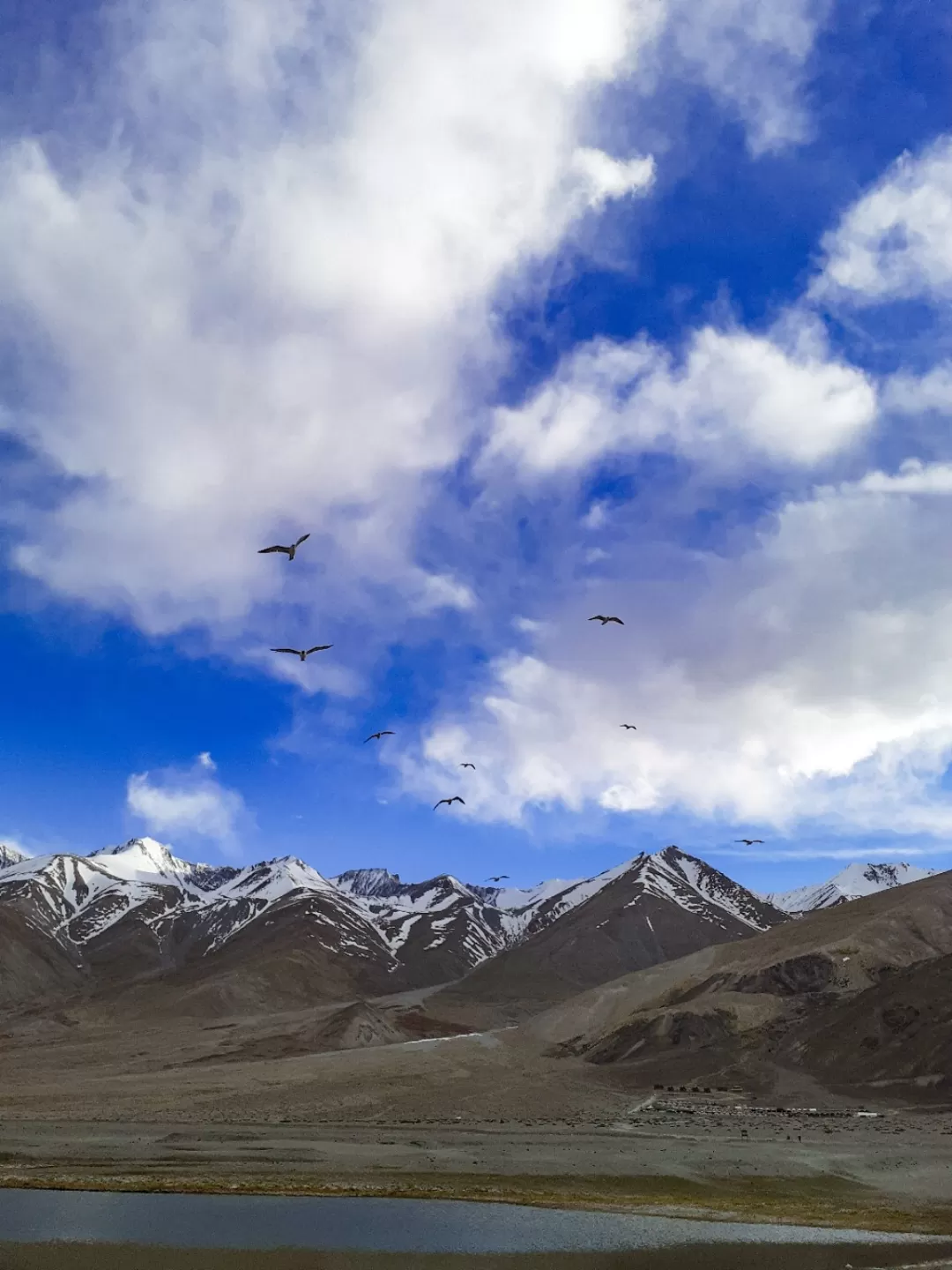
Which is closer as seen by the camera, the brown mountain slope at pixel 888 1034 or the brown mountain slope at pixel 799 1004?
the brown mountain slope at pixel 888 1034

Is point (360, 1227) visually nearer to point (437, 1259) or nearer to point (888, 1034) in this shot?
point (437, 1259)

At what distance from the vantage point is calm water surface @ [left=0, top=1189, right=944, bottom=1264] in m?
33.3

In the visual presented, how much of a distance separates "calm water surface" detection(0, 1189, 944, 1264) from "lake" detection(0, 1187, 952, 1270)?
0.06m

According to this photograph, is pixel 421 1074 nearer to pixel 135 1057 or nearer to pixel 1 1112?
pixel 1 1112

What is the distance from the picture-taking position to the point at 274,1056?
473ft

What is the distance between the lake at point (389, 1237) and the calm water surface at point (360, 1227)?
6 cm

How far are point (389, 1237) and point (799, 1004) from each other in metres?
105

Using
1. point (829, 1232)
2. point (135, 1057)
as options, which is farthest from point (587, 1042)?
point (829, 1232)

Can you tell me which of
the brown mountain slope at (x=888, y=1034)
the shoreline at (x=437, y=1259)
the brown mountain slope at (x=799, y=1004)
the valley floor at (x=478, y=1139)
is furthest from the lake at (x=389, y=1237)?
the brown mountain slope at (x=799, y=1004)

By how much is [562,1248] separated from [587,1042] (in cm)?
11173

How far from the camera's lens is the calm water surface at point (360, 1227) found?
33312 mm

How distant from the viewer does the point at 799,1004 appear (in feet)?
409

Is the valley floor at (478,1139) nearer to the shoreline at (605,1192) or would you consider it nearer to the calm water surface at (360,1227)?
the shoreline at (605,1192)

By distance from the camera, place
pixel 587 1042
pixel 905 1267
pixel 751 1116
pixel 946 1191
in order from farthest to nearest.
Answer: pixel 587 1042 → pixel 751 1116 → pixel 946 1191 → pixel 905 1267
